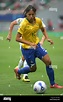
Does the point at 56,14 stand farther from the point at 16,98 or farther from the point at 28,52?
the point at 16,98

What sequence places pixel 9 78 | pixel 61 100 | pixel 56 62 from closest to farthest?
pixel 61 100 → pixel 9 78 → pixel 56 62

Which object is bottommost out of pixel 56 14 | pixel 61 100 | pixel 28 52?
pixel 61 100

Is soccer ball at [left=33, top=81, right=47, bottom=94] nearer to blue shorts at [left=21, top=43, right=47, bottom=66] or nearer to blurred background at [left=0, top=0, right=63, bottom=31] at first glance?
blue shorts at [left=21, top=43, right=47, bottom=66]

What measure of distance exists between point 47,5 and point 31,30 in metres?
18.1

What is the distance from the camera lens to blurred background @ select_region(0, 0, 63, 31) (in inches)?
1031

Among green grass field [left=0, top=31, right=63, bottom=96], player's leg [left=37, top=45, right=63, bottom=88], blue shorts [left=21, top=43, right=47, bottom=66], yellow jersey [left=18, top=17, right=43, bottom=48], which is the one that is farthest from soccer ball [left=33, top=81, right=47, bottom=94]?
yellow jersey [left=18, top=17, right=43, bottom=48]

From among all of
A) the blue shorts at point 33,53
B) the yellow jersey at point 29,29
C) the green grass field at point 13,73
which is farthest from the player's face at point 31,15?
the green grass field at point 13,73

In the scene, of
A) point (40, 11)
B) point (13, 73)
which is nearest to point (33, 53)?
point (13, 73)

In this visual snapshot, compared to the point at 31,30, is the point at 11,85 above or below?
below

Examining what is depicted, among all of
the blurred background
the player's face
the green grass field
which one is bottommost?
the green grass field

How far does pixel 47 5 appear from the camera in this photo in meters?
27.8

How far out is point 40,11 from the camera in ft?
88.8

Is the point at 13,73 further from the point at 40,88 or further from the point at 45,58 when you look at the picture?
the point at 40,88

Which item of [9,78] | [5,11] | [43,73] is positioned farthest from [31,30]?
[5,11]
